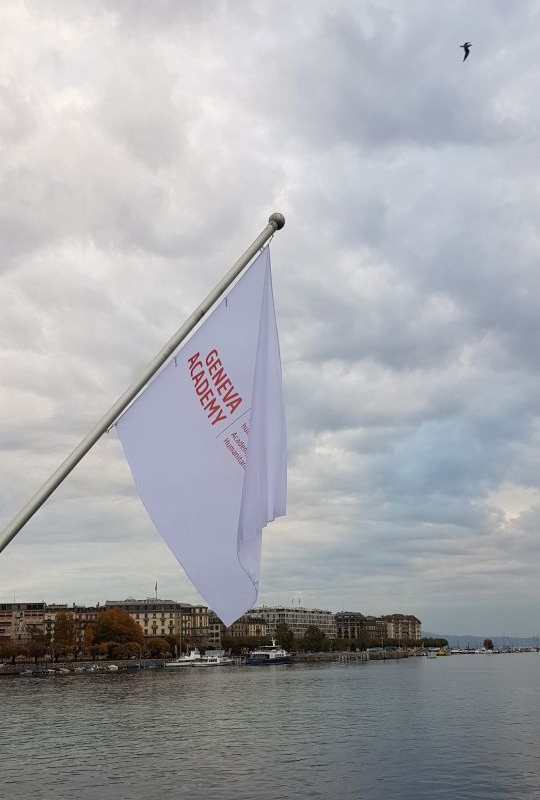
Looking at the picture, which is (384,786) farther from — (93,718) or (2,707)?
(2,707)

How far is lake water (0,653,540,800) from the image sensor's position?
1412 inches

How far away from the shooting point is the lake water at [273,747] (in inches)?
1412

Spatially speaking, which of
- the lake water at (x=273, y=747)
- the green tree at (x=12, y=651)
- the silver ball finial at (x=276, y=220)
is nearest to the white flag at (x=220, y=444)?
the silver ball finial at (x=276, y=220)

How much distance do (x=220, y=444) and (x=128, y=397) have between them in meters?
1.88

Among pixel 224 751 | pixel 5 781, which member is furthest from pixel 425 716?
pixel 5 781

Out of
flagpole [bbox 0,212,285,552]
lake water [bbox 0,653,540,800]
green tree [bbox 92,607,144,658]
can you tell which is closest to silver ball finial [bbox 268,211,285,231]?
flagpole [bbox 0,212,285,552]

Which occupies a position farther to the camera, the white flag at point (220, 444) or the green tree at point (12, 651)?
the green tree at point (12, 651)

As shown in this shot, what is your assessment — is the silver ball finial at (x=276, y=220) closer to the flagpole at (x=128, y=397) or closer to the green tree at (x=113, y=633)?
the flagpole at (x=128, y=397)

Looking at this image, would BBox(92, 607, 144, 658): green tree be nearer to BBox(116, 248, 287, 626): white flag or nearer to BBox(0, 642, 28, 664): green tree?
BBox(0, 642, 28, 664): green tree

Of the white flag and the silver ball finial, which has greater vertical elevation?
the silver ball finial

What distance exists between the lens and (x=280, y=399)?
1186 cm

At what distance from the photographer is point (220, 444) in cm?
1138

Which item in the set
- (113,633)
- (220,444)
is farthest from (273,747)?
(113,633)

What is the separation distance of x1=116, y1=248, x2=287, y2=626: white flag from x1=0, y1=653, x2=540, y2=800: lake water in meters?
26.1
